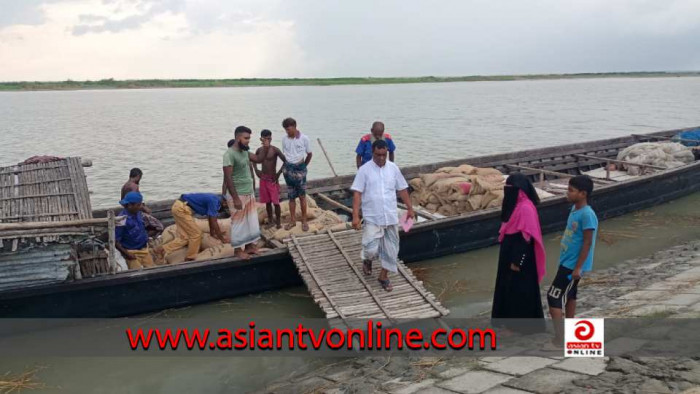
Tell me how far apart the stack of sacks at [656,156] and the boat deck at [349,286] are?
7.67 meters

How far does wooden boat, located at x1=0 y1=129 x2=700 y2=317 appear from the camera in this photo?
5.91 m

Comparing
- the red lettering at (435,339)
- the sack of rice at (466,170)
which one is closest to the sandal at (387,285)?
the red lettering at (435,339)

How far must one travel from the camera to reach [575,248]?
170 inches

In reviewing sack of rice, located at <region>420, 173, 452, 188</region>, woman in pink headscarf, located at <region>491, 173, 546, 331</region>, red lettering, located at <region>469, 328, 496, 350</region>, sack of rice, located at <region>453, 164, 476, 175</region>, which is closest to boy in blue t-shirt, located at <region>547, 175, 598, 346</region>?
woman in pink headscarf, located at <region>491, 173, 546, 331</region>

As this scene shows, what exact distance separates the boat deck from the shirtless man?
681mm

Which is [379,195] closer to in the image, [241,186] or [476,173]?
[241,186]

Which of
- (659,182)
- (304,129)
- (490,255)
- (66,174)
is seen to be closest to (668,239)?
(659,182)

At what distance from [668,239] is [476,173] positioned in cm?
331

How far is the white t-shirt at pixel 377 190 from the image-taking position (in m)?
5.56

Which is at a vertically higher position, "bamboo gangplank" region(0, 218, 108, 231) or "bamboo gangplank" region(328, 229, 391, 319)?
"bamboo gangplank" region(0, 218, 108, 231)

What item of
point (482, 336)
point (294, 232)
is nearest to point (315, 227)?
point (294, 232)

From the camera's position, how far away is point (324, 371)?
4887 mm

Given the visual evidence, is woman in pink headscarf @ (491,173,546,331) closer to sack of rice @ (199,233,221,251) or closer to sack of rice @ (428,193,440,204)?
sack of rice @ (199,233,221,251)

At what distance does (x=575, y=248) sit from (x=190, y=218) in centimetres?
441
